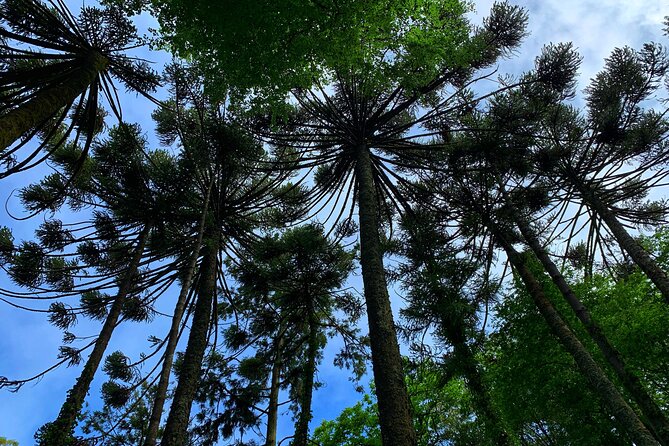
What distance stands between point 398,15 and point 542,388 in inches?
388

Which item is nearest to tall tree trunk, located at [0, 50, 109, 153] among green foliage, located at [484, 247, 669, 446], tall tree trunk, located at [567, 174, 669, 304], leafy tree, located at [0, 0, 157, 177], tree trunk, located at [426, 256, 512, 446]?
leafy tree, located at [0, 0, 157, 177]

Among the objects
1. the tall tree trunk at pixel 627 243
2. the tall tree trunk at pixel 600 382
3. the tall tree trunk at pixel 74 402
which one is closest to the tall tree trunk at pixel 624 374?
the tall tree trunk at pixel 600 382

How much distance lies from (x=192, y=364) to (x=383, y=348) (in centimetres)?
458

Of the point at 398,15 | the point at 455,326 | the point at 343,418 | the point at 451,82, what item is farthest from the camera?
the point at 343,418

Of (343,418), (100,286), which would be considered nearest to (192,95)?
(100,286)

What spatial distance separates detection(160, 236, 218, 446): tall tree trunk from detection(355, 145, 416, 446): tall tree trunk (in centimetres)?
404

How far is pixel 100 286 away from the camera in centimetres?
1085

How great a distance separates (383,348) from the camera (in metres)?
5.42

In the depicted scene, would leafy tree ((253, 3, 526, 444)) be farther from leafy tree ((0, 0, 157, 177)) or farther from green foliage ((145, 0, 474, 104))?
leafy tree ((0, 0, 157, 177))

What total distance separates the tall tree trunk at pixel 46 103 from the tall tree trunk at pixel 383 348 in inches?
208

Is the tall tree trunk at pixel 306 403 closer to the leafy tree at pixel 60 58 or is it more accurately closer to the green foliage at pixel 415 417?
the green foliage at pixel 415 417

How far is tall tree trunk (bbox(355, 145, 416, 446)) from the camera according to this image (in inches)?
181

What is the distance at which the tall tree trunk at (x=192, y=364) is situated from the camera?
275 inches

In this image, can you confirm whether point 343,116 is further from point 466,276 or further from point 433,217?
point 466,276
